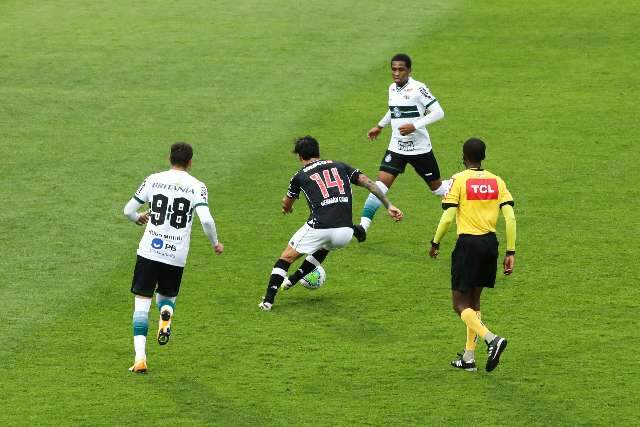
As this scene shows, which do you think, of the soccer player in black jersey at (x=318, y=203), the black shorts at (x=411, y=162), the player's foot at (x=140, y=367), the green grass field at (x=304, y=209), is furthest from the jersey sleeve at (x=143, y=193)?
the black shorts at (x=411, y=162)

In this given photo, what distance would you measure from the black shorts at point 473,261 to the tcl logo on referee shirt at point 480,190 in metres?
0.39

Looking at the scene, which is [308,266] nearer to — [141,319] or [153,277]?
[153,277]

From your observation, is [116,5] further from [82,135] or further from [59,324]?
[59,324]

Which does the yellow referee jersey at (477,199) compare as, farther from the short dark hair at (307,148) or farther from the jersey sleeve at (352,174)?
the short dark hair at (307,148)

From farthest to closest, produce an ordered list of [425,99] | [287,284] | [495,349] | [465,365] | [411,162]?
[411,162] → [425,99] → [287,284] → [465,365] → [495,349]

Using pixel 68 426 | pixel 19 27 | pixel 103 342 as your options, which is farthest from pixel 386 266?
pixel 19 27

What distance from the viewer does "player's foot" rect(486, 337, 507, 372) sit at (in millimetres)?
13198

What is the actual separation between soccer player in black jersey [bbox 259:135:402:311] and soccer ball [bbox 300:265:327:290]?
0.58m

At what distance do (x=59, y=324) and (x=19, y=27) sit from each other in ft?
55.6

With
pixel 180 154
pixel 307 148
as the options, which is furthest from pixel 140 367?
pixel 307 148

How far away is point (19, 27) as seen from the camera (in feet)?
101

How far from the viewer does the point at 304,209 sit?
2020 cm

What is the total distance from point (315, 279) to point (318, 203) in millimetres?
1176

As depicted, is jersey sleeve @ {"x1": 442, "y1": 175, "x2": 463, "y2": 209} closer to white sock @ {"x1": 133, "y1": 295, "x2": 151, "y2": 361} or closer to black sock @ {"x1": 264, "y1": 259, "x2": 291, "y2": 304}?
black sock @ {"x1": 264, "y1": 259, "x2": 291, "y2": 304}
